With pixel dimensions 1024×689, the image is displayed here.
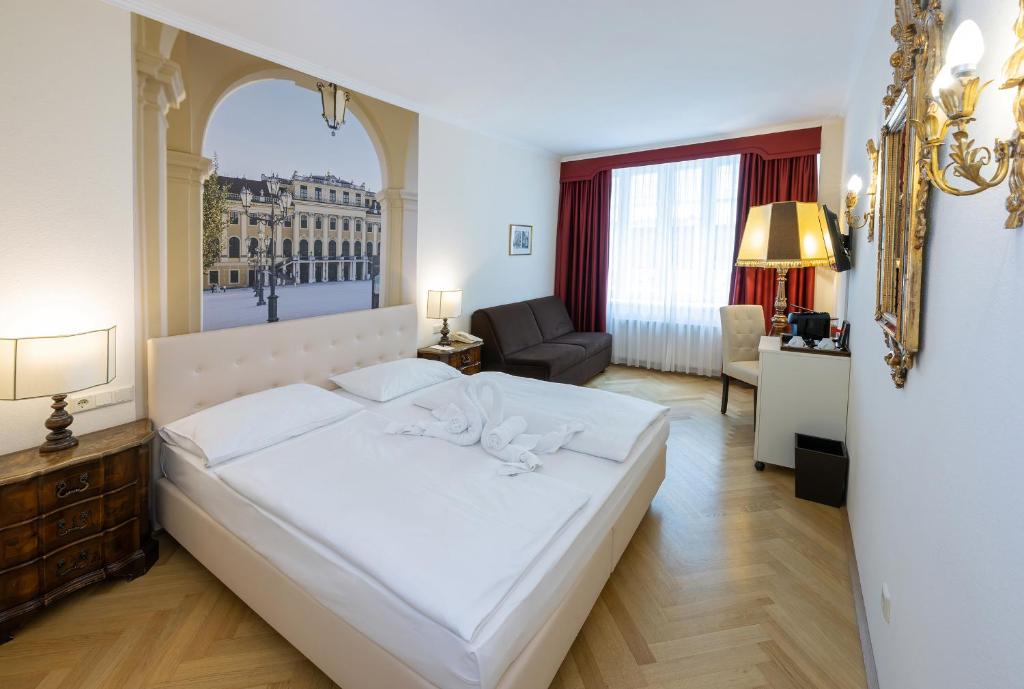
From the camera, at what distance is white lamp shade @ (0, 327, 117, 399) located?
1.86 m

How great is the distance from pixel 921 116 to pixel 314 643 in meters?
2.38

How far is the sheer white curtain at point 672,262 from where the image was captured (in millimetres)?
5402

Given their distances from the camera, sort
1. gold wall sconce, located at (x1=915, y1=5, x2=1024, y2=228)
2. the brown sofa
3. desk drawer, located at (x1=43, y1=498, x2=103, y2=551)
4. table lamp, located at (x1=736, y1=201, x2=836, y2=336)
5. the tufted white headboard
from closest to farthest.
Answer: gold wall sconce, located at (x1=915, y1=5, x2=1024, y2=228) < desk drawer, located at (x1=43, y1=498, x2=103, y2=551) < the tufted white headboard < table lamp, located at (x1=736, y1=201, x2=836, y2=336) < the brown sofa

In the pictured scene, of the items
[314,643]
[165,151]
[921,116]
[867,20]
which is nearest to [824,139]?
[867,20]

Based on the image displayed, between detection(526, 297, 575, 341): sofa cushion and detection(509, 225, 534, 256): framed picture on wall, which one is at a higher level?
detection(509, 225, 534, 256): framed picture on wall

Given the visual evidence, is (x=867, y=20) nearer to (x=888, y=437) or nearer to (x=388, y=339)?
(x=888, y=437)

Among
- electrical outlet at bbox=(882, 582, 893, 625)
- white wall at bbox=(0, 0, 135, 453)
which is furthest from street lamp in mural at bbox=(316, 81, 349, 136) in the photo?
electrical outlet at bbox=(882, 582, 893, 625)

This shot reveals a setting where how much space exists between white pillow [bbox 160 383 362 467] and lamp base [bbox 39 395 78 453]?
40 cm

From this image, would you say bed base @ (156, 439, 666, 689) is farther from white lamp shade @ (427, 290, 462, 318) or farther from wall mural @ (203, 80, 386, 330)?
white lamp shade @ (427, 290, 462, 318)

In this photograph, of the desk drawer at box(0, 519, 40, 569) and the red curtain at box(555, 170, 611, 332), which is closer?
the desk drawer at box(0, 519, 40, 569)

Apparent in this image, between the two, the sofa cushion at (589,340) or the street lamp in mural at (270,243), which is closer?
the street lamp in mural at (270,243)

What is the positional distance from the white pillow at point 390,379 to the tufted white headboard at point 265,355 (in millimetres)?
189

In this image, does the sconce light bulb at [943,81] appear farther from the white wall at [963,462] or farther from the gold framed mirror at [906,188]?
the gold framed mirror at [906,188]

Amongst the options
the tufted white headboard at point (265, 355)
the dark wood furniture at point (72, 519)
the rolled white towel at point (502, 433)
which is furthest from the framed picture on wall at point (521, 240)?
the dark wood furniture at point (72, 519)
